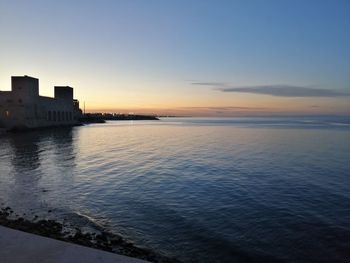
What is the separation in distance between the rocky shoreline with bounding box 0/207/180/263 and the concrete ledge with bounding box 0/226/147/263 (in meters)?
2.34

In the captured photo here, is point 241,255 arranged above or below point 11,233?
below

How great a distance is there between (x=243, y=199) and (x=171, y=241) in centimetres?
617

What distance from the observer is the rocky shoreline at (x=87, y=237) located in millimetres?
9070

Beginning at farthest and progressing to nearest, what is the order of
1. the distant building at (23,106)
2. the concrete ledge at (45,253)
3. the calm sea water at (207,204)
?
1. the distant building at (23,106)
2. the calm sea water at (207,204)
3. the concrete ledge at (45,253)

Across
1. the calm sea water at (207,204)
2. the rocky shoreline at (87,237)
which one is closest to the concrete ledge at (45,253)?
the rocky shoreline at (87,237)

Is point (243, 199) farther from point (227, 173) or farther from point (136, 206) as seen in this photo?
point (227, 173)

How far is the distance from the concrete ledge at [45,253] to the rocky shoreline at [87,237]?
2.34 m

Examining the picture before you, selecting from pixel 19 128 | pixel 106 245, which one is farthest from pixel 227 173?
pixel 19 128

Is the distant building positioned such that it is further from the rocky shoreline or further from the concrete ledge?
the concrete ledge

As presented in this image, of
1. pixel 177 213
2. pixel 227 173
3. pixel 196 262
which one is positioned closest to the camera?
pixel 196 262

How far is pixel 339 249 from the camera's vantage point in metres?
9.73

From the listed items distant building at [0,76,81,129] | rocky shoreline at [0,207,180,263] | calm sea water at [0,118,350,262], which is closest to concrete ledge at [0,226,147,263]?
rocky shoreline at [0,207,180,263]

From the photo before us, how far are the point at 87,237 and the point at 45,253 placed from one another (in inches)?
150

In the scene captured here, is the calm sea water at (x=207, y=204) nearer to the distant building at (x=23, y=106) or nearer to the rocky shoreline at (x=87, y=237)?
the rocky shoreline at (x=87, y=237)
